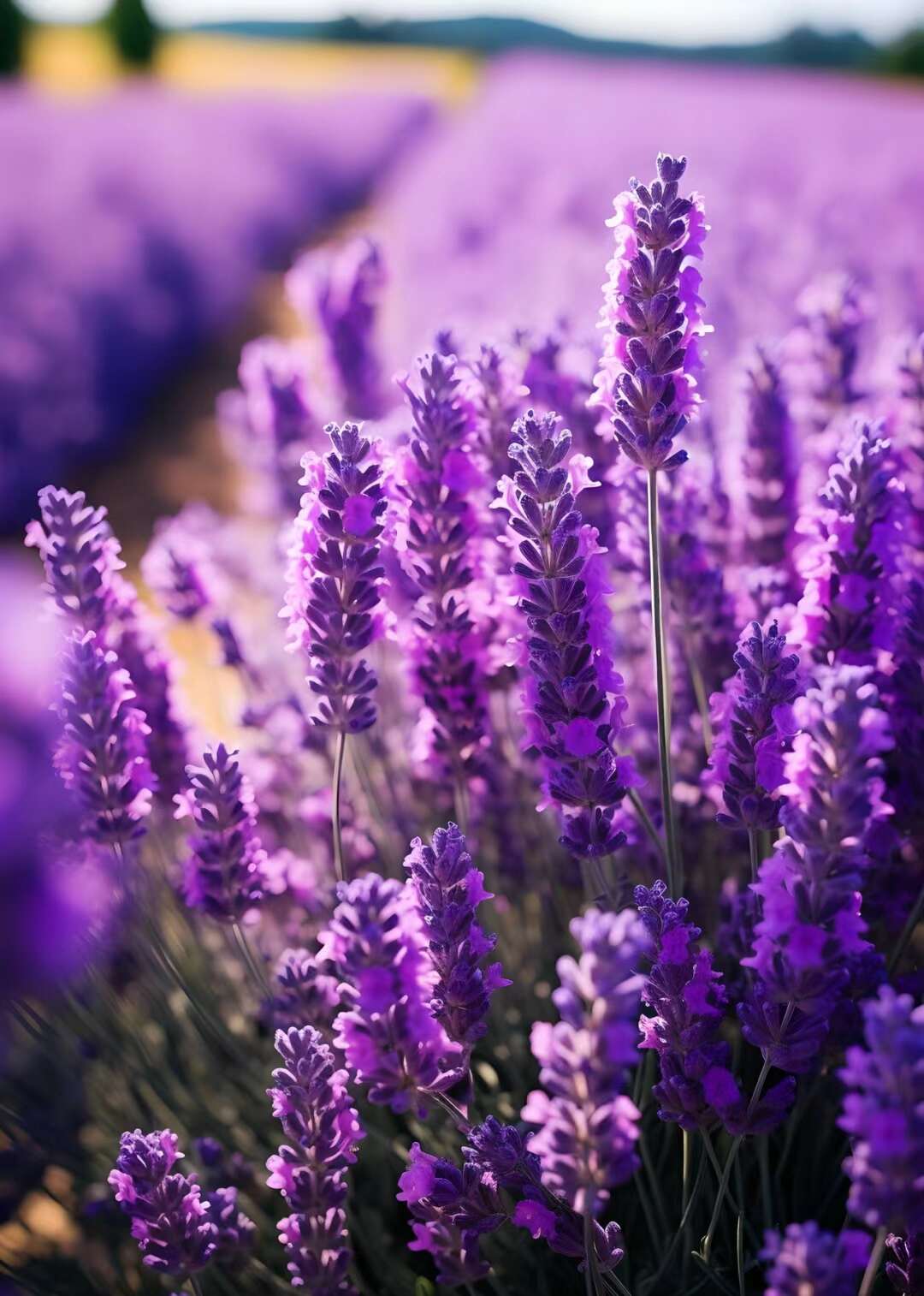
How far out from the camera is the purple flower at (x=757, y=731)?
40.5 inches

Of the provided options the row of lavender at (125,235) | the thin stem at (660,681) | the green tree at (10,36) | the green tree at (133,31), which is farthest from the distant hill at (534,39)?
the thin stem at (660,681)

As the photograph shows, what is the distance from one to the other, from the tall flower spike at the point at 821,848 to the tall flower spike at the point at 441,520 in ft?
1.44

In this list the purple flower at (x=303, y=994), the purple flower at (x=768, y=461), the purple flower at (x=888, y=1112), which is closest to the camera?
the purple flower at (x=888, y=1112)

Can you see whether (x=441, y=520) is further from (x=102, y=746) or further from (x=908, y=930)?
(x=908, y=930)

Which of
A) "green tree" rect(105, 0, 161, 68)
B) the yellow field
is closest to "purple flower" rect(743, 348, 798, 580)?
the yellow field

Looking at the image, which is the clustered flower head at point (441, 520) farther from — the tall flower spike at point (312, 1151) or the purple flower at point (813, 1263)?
the purple flower at point (813, 1263)

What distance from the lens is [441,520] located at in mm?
1205

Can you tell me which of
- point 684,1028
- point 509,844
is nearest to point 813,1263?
point 684,1028

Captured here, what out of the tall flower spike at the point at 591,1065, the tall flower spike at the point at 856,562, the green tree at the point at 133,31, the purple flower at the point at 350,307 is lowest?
the tall flower spike at the point at 591,1065

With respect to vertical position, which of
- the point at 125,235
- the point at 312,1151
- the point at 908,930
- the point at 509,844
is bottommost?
the point at 509,844

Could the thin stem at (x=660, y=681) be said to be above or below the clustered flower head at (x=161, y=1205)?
above

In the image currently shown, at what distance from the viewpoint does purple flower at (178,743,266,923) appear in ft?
3.80

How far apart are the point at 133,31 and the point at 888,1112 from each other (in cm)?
3626

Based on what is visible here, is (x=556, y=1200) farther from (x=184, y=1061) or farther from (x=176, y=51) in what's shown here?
(x=176, y=51)
